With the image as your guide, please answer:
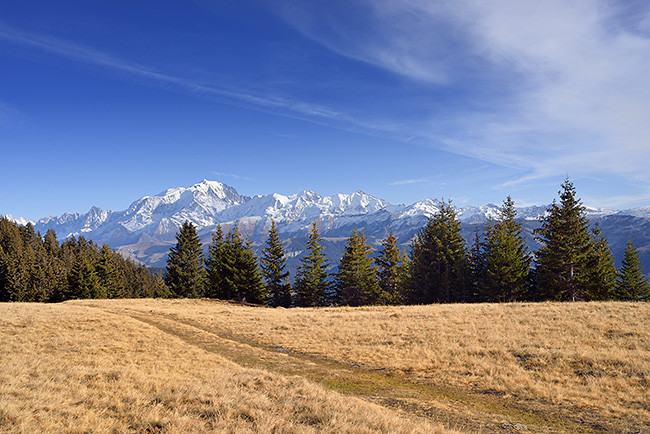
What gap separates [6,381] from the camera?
388 inches

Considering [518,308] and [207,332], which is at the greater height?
[518,308]

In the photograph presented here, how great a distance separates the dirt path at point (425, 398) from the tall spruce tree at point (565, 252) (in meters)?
34.8

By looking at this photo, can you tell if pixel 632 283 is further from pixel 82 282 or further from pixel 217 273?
pixel 82 282

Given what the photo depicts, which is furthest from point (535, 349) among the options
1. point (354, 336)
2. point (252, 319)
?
point (252, 319)

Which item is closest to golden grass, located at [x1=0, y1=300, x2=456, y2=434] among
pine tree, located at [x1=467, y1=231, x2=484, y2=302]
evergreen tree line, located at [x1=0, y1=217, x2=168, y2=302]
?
pine tree, located at [x1=467, y1=231, x2=484, y2=302]

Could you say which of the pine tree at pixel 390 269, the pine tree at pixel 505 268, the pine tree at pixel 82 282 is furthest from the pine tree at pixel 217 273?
the pine tree at pixel 505 268

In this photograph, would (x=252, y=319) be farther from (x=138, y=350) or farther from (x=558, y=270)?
(x=558, y=270)

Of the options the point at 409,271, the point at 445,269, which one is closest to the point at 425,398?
the point at 445,269

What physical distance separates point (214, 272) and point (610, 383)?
59.0 meters

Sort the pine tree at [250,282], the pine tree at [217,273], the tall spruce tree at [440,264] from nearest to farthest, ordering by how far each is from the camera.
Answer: the tall spruce tree at [440,264] → the pine tree at [250,282] → the pine tree at [217,273]

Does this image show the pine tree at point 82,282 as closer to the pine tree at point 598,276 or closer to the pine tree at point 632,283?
the pine tree at point 598,276

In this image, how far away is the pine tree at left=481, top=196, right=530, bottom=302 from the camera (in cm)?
4400

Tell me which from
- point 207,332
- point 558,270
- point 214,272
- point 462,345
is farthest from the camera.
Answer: point 214,272

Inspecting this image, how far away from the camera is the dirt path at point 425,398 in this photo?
968cm
